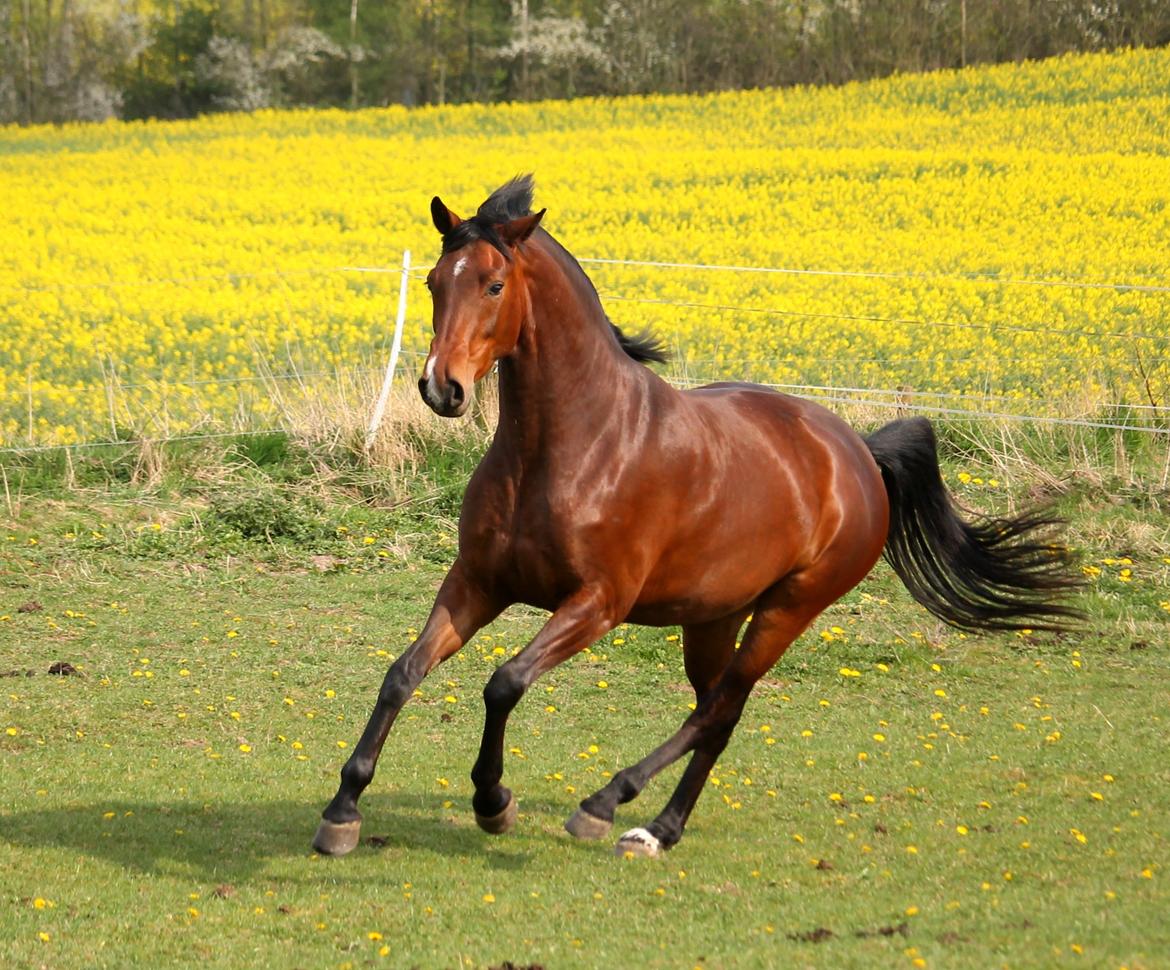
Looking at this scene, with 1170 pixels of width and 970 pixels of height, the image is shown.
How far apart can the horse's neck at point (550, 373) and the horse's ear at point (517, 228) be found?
0.13 m

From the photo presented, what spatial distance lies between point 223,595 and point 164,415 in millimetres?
2829

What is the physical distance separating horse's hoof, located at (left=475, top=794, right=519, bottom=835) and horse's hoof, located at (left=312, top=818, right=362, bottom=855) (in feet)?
1.54

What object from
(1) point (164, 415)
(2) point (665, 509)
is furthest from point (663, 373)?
(2) point (665, 509)

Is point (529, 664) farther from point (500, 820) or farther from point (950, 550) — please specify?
point (950, 550)

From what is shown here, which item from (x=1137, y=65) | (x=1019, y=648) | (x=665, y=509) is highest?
(x=1137, y=65)

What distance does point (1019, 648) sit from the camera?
8.73 m

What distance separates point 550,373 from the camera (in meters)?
5.10

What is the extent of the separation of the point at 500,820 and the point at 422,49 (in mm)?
38108

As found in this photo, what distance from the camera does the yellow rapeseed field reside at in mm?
14438

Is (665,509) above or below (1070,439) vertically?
above

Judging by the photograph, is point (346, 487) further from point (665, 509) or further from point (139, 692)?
point (665, 509)

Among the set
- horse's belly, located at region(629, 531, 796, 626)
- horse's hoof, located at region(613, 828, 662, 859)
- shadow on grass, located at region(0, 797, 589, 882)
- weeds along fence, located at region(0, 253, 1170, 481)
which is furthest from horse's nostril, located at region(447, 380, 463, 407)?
weeds along fence, located at region(0, 253, 1170, 481)

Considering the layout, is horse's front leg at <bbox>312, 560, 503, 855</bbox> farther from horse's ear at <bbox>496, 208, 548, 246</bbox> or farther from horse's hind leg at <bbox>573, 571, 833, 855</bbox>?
horse's ear at <bbox>496, 208, 548, 246</bbox>

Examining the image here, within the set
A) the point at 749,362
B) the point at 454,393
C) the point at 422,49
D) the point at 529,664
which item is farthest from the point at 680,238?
the point at 422,49
